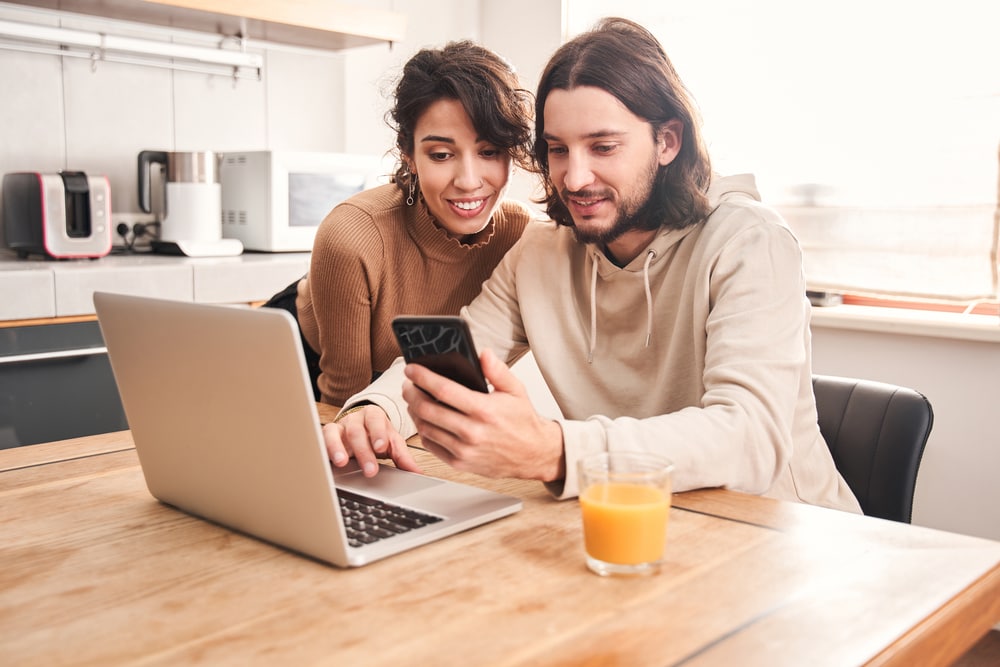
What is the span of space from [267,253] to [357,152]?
848 mm

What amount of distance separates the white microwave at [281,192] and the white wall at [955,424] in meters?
1.70

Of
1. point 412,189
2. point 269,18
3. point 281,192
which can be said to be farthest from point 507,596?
point 269,18

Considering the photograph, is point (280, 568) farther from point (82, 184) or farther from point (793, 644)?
point (82, 184)

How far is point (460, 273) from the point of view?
1.91 metres

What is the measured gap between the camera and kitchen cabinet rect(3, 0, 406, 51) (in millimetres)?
2863

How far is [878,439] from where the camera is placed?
139 centimetres

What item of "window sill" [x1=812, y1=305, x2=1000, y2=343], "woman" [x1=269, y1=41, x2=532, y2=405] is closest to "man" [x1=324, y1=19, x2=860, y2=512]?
"woman" [x1=269, y1=41, x2=532, y2=405]

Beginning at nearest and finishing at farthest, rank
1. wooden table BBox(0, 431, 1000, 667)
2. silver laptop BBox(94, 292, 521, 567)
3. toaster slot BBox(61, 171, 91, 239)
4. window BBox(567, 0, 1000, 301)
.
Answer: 1. wooden table BBox(0, 431, 1000, 667)
2. silver laptop BBox(94, 292, 521, 567)
3. window BBox(567, 0, 1000, 301)
4. toaster slot BBox(61, 171, 91, 239)

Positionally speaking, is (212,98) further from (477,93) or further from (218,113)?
(477,93)

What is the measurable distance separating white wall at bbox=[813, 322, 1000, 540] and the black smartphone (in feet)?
6.56

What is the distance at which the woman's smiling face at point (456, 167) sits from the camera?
1717mm

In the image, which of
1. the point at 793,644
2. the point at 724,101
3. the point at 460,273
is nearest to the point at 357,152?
the point at 724,101

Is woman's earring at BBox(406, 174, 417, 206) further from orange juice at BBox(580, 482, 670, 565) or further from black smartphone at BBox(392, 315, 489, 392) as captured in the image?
orange juice at BBox(580, 482, 670, 565)

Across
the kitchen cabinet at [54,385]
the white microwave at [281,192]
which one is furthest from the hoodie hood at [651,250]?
the white microwave at [281,192]
